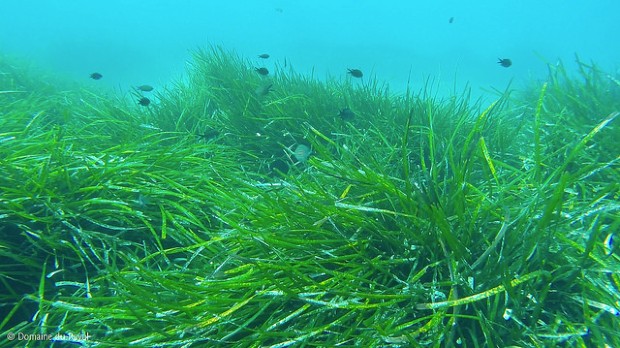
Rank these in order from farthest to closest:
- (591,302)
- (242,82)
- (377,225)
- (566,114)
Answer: (242,82), (566,114), (377,225), (591,302)

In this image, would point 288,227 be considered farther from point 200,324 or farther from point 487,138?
point 487,138

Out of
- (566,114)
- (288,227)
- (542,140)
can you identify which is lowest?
(288,227)

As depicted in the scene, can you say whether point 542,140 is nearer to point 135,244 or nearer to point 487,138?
point 487,138

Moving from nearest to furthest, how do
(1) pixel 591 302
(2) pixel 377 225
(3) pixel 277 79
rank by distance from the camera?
(1) pixel 591 302 → (2) pixel 377 225 → (3) pixel 277 79

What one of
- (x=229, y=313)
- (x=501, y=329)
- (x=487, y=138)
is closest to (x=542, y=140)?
(x=487, y=138)

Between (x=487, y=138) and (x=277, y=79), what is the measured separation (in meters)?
3.03

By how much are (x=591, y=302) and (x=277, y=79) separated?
4.78 meters

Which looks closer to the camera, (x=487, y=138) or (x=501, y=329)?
A: (x=501, y=329)

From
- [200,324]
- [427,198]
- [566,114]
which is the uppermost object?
[566,114]

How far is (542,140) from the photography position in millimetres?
3781

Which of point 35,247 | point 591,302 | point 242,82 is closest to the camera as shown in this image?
point 591,302

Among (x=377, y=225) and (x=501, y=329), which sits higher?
(x=377, y=225)

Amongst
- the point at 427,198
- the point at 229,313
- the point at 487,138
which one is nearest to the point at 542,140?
the point at 487,138

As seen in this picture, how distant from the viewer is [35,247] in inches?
90.9
